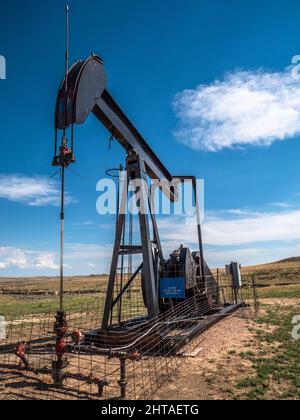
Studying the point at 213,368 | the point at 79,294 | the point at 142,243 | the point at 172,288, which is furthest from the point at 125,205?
the point at 79,294

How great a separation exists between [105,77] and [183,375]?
5.96 m

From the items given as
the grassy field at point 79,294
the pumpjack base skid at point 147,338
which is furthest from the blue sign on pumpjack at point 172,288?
the grassy field at point 79,294

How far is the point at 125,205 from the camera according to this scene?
8500 millimetres

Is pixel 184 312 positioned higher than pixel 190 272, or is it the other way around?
pixel 190 272

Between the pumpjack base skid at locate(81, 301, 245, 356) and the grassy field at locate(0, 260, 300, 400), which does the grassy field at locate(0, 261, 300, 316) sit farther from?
the pumpjack base skid at locate(81, 301, 245, 356)

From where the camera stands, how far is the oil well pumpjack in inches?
251

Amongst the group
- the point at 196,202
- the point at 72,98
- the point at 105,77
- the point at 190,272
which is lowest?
the point at 190,272

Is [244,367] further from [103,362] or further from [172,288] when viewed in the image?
[172,288]

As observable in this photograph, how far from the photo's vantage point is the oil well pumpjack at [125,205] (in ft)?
20.9

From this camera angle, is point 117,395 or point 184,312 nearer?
point 117,395

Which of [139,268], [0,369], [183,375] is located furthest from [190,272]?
[0,369]
